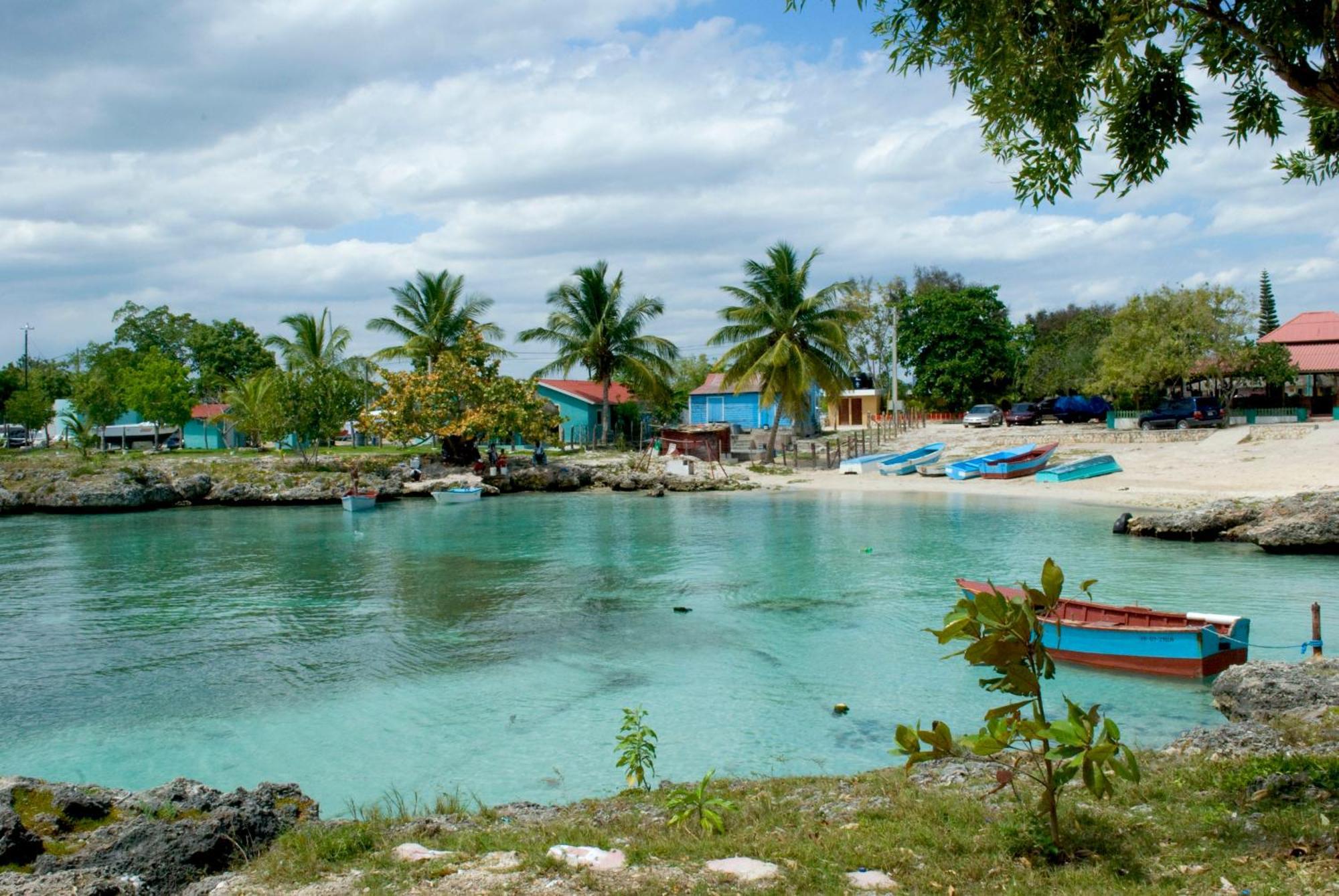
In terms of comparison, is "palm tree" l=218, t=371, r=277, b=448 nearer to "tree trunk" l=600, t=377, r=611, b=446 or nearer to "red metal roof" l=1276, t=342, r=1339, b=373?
"tree trunk" l=600, t=377, r=611, b=446

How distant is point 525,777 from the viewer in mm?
9547

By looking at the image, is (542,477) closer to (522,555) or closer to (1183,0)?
(522,555)

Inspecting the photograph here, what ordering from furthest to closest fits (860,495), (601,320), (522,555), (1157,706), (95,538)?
(601,320) → (860,495) → (95,538) → (522,555) → (1157,706)

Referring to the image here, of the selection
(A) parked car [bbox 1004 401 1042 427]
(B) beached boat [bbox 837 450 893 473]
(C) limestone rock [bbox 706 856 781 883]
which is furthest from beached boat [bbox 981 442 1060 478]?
(C) limestone rock [bbox 706 856 781 883]

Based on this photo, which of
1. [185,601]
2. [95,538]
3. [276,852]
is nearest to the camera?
[276,852]

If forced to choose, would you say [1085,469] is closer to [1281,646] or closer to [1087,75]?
[1281,646]

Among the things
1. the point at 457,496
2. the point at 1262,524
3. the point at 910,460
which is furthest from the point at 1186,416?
the point at 457,496

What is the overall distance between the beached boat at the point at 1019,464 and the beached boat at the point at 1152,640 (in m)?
27.6

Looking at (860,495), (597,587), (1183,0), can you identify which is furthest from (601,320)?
(1183,0)

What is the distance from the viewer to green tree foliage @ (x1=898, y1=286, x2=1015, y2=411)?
2286 inches

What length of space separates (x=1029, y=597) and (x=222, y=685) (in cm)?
1234

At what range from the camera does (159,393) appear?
186ft

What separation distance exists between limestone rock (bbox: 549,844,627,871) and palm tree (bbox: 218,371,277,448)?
4383 cm

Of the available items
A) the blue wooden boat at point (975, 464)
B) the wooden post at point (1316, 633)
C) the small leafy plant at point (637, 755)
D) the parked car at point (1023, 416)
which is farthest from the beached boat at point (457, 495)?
the wooden post at point (1316, 633)
